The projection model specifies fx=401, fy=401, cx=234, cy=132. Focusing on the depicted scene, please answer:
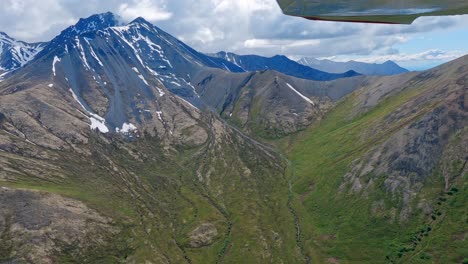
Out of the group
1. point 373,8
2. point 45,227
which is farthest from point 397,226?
point 373,8

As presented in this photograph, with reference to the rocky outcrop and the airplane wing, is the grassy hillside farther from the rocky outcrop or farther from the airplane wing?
the airplane wing

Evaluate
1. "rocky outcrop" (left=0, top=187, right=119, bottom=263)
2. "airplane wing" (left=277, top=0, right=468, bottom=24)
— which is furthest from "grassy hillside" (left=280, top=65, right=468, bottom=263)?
"airplane wing" (left=277, top=0, right=468, bottom=24)

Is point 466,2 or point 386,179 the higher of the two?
point 466,2

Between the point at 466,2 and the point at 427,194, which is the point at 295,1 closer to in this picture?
the point at 466,2

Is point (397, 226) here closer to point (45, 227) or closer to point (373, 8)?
point (45, 227)

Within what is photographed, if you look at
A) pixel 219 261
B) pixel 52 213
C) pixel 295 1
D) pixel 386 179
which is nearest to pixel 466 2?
pixel 295 1

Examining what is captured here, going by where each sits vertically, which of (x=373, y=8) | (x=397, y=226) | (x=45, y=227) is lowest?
(x=397, y=226)

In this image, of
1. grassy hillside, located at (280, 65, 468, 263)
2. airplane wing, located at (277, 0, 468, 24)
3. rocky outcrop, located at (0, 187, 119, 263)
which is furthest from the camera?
rocky outcrop, located at (0, 187, 119, 263)

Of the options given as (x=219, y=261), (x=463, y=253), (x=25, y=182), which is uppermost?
(x=25, y=182)
